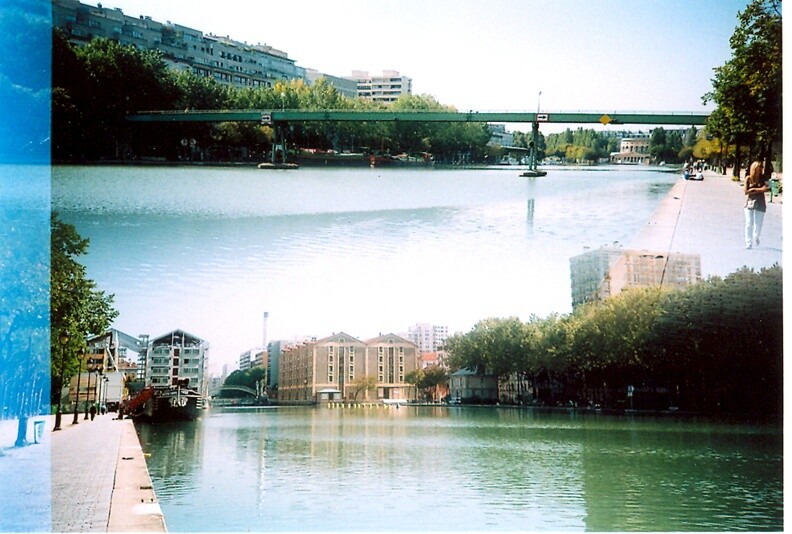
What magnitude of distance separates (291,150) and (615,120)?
87.7 inches

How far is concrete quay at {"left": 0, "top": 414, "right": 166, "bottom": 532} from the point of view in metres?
4.42

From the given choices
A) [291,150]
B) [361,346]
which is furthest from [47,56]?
[361,346]

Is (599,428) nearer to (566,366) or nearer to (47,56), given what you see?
(566,366)

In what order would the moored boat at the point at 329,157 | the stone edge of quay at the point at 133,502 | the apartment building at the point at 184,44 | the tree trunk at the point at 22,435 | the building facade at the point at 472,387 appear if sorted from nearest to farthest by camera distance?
the stone edge of quay at the point at 133,502 → the apartment building at the point at 184,44 → the tree trunk at the point at 22,435 → the moored boat at the point at 329,157 → the building facade at the point at 472,387

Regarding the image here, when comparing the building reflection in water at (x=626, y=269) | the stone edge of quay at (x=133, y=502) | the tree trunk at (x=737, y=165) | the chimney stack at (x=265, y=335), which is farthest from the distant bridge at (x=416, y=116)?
the stone edge of quay at (x=133, y=502)

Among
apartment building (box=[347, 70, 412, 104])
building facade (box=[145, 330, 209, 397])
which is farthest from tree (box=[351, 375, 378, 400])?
apartment building (box=[347, 70, 412, 104])

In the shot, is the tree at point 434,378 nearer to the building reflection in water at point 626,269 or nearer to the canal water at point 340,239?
the canal water at point 340,239

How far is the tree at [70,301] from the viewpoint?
5355mm

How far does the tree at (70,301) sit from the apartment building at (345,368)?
3.96 feet

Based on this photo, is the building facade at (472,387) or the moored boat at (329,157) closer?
the moored boat at (329,157)

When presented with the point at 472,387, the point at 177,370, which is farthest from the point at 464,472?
the point at 177,370

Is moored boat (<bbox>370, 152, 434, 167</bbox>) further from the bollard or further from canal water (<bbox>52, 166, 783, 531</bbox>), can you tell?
the bollard

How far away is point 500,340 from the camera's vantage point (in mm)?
6367

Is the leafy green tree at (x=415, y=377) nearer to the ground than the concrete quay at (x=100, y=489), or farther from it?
farther from it
